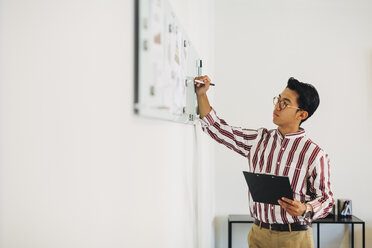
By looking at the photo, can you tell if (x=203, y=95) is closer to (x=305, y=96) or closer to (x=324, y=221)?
(x=305, y=96)

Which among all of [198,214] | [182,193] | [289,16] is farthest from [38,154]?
[289,16]

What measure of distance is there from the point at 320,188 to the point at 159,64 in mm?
1263

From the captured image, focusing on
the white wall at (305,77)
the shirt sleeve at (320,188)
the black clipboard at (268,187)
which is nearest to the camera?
the black clipboard at (268,187)

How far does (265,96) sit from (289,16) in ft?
2.40

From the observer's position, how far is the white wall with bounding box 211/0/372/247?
3.05 meters

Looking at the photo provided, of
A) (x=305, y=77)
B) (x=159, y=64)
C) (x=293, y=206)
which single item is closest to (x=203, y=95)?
(x=293, y=206)

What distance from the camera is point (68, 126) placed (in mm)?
649

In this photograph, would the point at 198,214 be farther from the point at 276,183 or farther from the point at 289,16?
the point at 289,16

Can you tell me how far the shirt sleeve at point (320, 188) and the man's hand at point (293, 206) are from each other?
81 mm

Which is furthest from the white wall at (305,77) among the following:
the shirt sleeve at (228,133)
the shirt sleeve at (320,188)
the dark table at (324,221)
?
the shirt sleeve at (320,188)

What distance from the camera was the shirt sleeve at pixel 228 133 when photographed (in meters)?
1.88

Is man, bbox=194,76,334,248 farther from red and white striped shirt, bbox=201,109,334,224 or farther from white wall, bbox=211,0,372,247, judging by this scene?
white wall, bbox=211,0,372,247

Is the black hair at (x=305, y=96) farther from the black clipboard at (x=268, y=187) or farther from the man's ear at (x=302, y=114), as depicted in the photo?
the black clipboard at (x=268, y=187)

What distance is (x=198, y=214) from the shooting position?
80.2 inches
